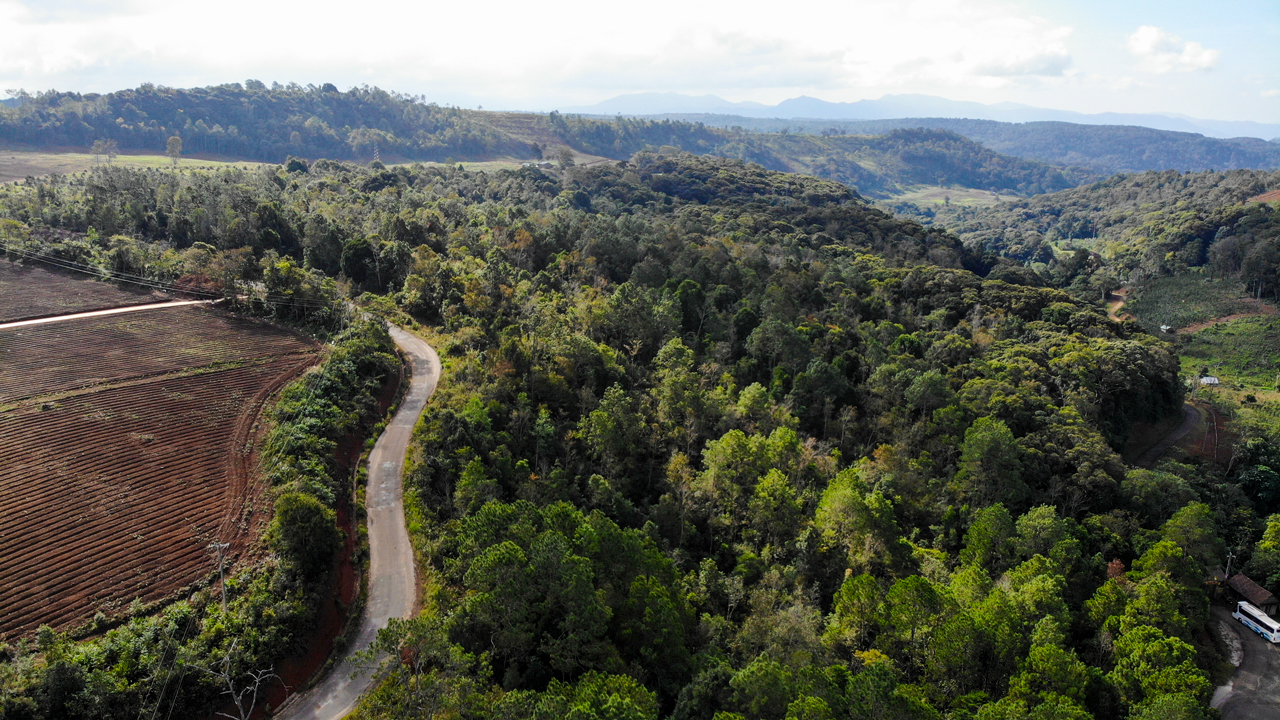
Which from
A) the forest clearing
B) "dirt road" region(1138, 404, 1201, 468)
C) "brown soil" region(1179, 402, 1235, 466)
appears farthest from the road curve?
"brown soil" region(1179, 402, 1235, 466)

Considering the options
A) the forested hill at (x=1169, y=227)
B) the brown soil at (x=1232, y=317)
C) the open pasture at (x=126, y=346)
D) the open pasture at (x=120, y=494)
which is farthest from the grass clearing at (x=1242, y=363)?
the open pasture at (x=126, y=346)

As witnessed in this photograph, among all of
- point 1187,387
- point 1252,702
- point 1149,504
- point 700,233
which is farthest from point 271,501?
point 1187,387

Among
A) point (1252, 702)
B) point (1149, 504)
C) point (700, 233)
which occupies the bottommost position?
point (1252, 702)

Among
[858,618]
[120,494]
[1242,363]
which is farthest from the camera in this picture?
[1242,363]

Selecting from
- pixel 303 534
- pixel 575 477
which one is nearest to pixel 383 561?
pixel 303 534

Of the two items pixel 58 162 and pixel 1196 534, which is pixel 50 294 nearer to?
pixel 1196 534

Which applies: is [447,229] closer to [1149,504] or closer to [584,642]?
[584,642]
